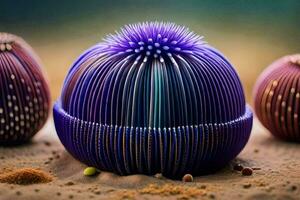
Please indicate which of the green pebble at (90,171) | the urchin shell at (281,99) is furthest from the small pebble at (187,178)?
the urchin shell at (281,99)

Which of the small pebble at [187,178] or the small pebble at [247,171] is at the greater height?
the small pebble at [247,171]

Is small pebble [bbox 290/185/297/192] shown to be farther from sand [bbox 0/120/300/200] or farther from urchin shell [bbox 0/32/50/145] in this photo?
urchin shell [bbox 0/32/50/145]

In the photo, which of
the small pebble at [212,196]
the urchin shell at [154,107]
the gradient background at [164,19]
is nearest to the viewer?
the small pebble at [212,196]

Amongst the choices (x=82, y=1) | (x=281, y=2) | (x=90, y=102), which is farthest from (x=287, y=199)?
(x=82, y=1)

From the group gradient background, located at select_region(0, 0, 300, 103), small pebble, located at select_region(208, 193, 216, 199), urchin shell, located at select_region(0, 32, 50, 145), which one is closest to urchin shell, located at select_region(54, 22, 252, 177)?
small pebble, located at select_region(208, 193, 216, 199)

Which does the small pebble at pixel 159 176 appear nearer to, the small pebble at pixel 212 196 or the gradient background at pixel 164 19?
the small pebble at pixel 212 196

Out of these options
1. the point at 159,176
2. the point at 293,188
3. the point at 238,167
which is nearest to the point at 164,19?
the point at 238,167
